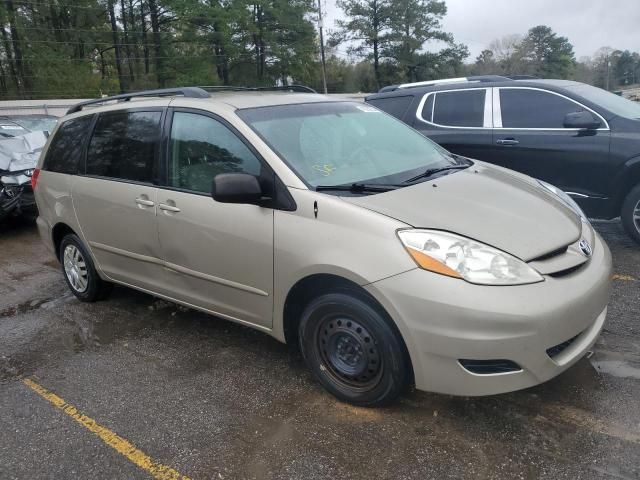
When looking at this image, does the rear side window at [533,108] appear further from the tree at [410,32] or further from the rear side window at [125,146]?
the tree at [410,32]

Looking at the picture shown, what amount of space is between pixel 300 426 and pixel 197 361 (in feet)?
3.58

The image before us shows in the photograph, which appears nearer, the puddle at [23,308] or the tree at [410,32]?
the puddle at [23,308]

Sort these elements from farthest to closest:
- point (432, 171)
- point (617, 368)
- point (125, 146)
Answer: point (125, 146)
point (432, 171)
point (617, 368)

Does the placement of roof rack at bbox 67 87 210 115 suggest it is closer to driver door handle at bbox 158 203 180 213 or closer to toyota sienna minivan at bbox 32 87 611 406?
toyota sienna minivan at bbox 32 87 611 406

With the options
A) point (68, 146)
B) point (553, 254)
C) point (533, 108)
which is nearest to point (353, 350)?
point (553, 254)

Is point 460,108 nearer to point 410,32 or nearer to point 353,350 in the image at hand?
point 353,350

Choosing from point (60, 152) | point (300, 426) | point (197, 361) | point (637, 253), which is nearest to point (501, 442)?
point (300, 426)

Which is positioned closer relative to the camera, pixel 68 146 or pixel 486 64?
pixel 68 146

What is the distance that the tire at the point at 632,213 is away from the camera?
16.9 feet

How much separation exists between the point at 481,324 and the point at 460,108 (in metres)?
4.34

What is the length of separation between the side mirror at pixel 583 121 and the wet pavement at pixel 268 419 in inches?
75.4

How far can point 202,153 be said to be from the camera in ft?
11.6

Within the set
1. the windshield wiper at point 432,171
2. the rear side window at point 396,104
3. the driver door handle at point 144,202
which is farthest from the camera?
the rear side window at point 396,104

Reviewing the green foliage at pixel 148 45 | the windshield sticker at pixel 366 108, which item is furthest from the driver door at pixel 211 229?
the green foliage at pixel 148 45
